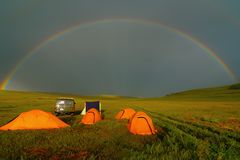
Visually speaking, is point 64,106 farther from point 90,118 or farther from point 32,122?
point 32,122

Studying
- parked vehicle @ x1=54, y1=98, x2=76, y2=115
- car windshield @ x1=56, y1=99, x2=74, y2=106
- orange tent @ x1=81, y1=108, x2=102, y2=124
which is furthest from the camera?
car windshield @ x1=56, y1=99, x2=74, y2=106

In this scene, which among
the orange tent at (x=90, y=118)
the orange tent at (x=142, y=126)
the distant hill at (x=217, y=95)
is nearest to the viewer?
the orange tent at (x=142, y=126)

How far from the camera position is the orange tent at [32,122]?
18.6 metres

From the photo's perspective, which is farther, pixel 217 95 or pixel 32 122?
pixel 217 95

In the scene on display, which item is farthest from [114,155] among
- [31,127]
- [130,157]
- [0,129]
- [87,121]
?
[87,121]

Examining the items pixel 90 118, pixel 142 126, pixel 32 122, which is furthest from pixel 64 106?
pixel 142 126

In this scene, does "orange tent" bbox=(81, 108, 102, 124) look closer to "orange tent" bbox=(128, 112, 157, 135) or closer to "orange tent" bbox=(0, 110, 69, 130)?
"orange tent" bbox=(0, 110, 69, 130)

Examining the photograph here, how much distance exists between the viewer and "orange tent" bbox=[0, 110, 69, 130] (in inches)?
731

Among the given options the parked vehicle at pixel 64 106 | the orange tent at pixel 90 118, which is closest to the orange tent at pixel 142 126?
the orange tent at pixel 90 118

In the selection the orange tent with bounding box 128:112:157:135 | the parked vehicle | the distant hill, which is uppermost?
the distant hill

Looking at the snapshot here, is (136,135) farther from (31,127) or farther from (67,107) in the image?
(67,107)

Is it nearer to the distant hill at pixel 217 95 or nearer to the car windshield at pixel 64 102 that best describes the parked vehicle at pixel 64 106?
the car windshield at pixel 64 102

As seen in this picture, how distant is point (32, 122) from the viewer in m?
18.9

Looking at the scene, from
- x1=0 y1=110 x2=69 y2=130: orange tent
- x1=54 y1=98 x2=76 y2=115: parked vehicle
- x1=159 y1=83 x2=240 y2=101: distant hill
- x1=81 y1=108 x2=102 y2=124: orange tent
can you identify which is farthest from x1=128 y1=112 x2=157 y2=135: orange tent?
x1=159 y1=83 x2=240 y2=101: distant hill
